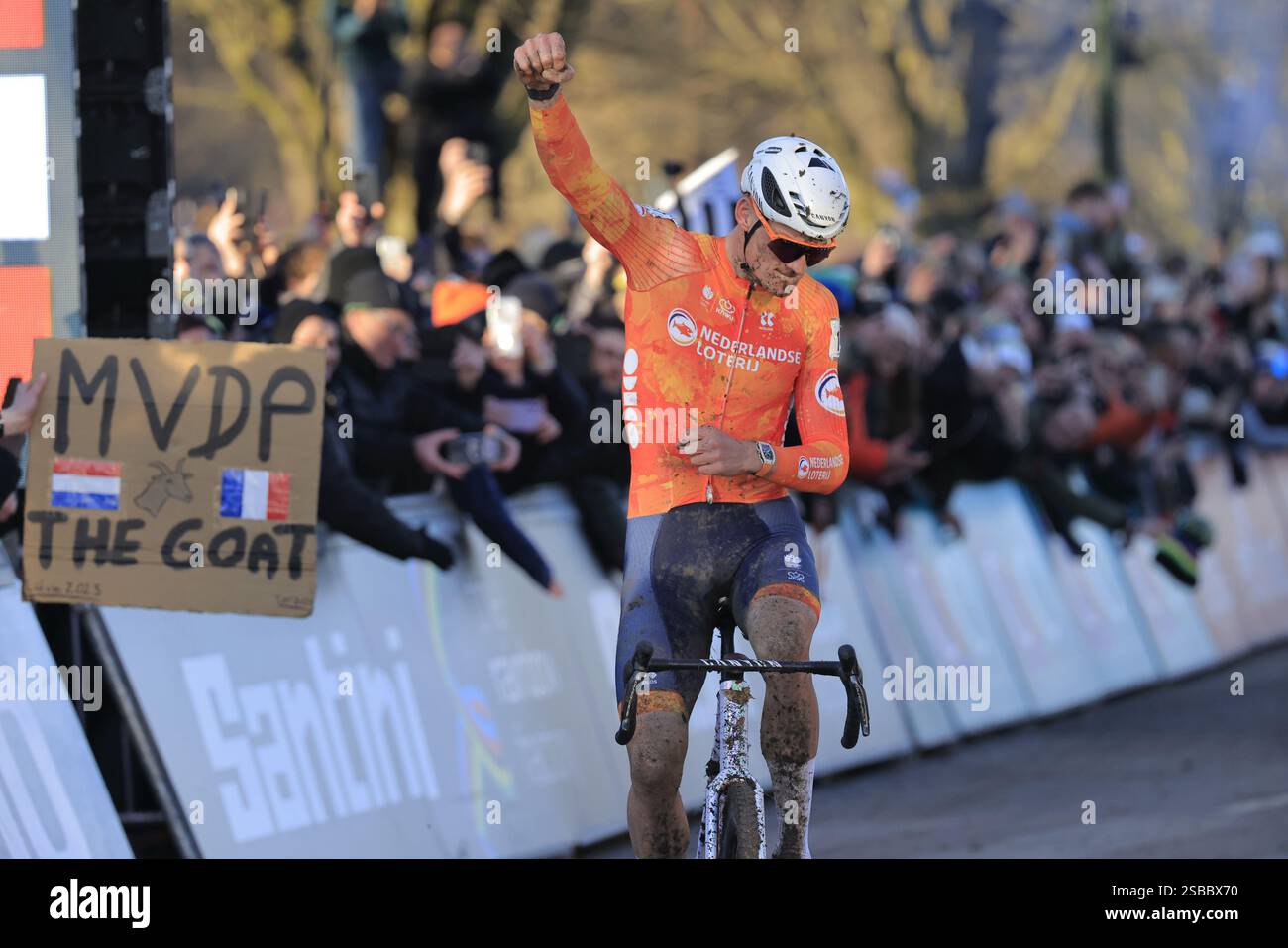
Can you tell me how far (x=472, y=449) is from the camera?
11.0m

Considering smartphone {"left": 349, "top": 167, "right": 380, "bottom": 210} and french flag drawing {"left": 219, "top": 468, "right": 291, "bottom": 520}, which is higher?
smartphone {"left": 349, "top": 167, "right": 380, "bottom": 210}

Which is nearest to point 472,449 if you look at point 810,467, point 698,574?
point 698,574

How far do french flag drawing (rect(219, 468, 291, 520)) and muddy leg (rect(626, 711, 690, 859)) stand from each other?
8.62 ft

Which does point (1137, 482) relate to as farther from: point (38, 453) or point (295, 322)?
point (38, 453)

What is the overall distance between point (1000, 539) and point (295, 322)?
6709 millimetres

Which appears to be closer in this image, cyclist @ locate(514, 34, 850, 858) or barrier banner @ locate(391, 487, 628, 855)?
cyclist @ locate(514, 34, 850, 858)

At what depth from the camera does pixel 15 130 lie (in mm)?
9391

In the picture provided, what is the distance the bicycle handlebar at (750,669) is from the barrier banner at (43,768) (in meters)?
2.50

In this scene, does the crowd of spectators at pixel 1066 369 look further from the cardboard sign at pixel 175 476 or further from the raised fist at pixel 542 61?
the raised fist at pixel 542 61

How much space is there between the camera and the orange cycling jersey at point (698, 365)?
7.82 m

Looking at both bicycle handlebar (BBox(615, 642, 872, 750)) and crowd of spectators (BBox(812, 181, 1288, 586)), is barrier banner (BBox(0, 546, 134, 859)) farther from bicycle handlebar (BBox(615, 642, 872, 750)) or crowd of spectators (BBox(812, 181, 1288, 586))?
crowd of spectators (BBox(812, 181, 1288, 586))

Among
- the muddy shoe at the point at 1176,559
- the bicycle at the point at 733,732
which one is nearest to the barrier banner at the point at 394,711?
the bicycle at the point at 733,732

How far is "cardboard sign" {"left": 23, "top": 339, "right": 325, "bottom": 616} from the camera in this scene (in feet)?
30.8
